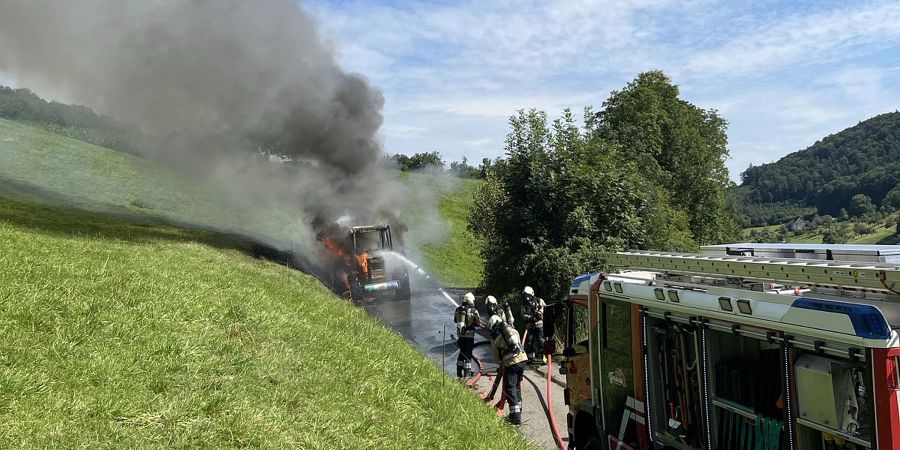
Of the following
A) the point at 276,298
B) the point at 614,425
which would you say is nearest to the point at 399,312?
the point at 276,298

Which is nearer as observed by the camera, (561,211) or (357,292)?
(561,211)

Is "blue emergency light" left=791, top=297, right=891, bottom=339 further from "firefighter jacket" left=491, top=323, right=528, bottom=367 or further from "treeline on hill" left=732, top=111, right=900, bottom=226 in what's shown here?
"treeline on hill" left=732, top=111, right=900, bottom=226

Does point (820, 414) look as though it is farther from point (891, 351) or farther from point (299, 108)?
point (299, 108)

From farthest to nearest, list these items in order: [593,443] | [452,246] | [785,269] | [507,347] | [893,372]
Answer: [452,246] < [507,347] < [593,443] < [785,269] < [893,372]

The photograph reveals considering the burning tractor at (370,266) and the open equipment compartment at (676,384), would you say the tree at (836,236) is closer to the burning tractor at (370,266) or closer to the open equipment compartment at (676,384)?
the burning tractor at (370,266)

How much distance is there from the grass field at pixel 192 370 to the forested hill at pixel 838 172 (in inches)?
2798

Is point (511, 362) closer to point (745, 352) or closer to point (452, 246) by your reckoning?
point (745, 352)

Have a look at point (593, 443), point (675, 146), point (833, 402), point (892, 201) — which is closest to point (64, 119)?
point (675, 146)

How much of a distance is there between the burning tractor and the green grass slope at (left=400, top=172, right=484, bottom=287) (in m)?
5.60

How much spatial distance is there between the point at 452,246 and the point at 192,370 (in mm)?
34181

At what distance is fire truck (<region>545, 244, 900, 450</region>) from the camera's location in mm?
3449

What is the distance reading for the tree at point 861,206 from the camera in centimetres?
6056

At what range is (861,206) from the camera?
204 feet

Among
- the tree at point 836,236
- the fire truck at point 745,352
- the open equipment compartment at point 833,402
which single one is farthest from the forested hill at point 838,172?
the open equipment compartment at point 833,402
